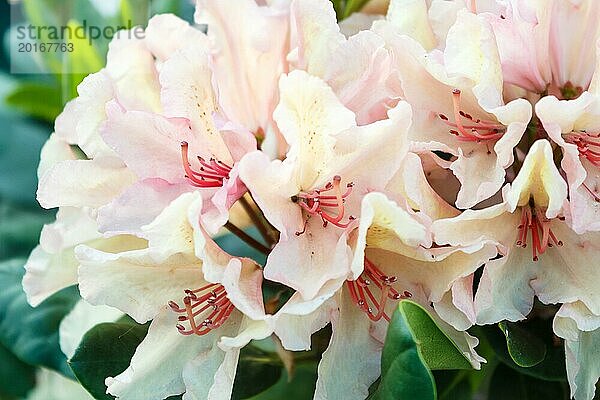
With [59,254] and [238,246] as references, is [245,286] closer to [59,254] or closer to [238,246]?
[59,254]

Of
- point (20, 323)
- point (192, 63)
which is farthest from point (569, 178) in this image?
point (20, 323)

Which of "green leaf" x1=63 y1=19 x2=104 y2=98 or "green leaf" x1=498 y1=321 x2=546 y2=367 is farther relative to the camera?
"green leaf" x1=63 y1=19 x2=104 y2=98

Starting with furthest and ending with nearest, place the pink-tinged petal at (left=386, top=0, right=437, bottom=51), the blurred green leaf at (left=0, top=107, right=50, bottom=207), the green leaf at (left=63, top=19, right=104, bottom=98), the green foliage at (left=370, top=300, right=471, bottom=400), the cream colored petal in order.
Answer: the blurred green leaf at (left=0, top=107, right=50, bottom=207) < the green leaf at (left=63, top=19, right=104, bottom=98) < the cream colored petal < the pink-tinged petal at (left=386, top=0, right=437, bottom=51) < the green foliage at (left=370, top=300, right=471, bottom=400)

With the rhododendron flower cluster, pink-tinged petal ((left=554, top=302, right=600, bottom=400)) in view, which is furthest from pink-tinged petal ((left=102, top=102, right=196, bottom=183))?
pink-tinged petal ((left=554, top=302, right=600, bottom=400))

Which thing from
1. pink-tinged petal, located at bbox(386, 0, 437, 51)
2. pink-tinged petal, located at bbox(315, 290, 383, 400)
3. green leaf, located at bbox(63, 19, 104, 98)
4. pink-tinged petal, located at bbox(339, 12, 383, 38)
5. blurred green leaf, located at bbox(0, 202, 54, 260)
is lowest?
blurred green leaf, located at bbox(0, 202, 54, 260)

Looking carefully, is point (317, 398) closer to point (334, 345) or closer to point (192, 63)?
point (334, 345)

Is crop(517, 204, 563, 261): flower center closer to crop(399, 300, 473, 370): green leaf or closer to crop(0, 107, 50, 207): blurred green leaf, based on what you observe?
crop(399, 300, 473, 370): green leaf
